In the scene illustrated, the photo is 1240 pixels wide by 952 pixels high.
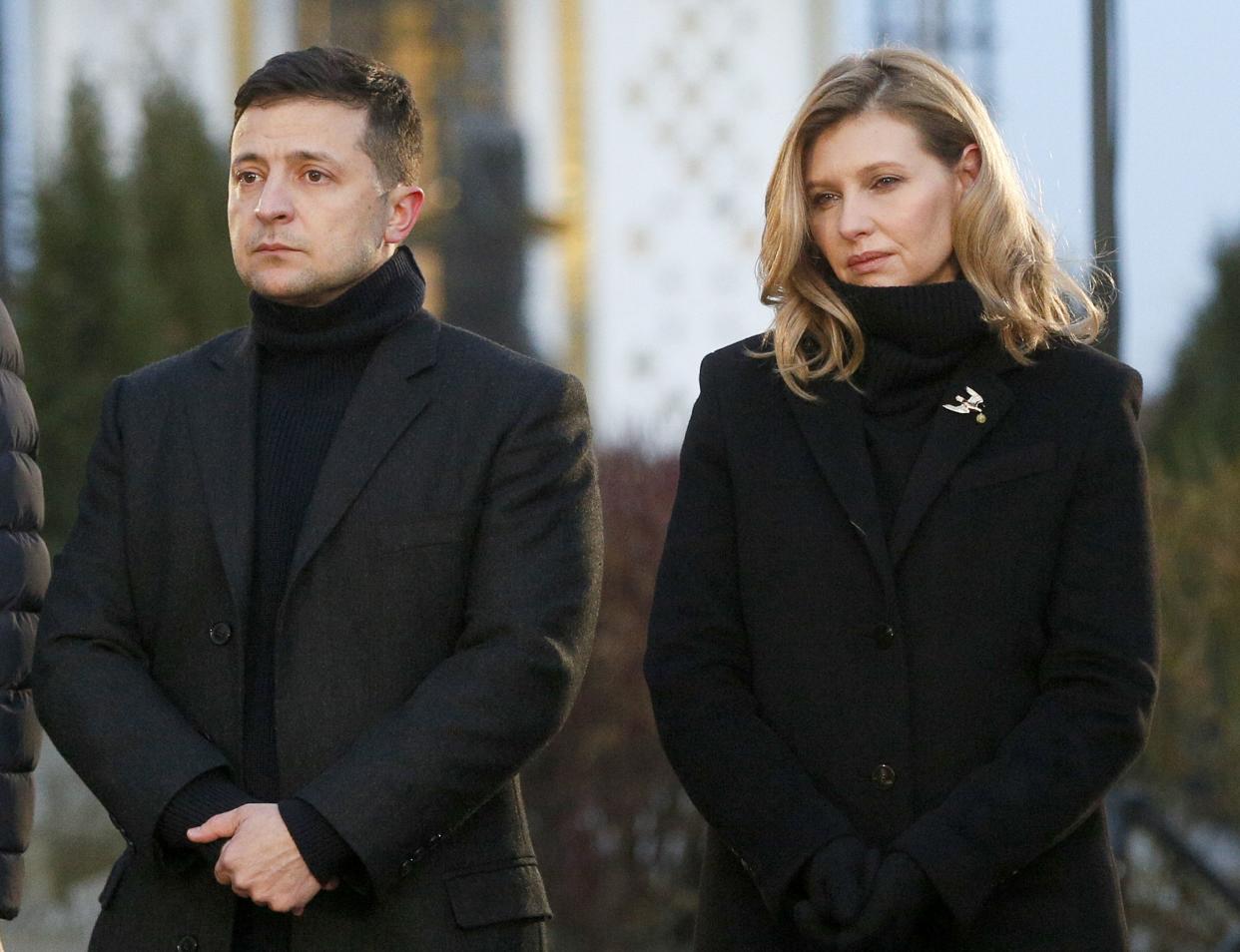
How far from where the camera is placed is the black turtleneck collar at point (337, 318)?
9.91ft

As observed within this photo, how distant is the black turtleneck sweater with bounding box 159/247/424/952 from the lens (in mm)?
2762

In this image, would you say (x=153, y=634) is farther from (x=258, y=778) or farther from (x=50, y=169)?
(x=50, y=169)

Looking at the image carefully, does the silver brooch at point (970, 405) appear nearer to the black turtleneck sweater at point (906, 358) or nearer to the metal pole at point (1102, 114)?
the black turtleneck sweater at point (906, 358)

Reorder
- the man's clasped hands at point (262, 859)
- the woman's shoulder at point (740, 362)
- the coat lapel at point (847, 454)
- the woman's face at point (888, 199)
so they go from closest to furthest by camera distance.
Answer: the man's clasped hands at point (262, 859)
the coat lapel at point (847, 454)
the woman's face at point (888, 199)
the woman's shoulder at point (740, 362)

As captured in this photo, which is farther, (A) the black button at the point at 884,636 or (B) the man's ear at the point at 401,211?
(B) the man's ear at the point at 401,211

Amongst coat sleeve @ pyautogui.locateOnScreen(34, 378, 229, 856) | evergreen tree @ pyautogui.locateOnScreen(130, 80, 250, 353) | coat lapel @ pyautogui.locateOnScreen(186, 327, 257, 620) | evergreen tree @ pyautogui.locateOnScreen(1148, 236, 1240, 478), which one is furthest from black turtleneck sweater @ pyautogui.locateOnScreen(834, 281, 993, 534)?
evergreen tree @ pyautogui.locateOnScreen(130, 80, 250, 353)

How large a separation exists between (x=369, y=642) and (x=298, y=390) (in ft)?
1.33

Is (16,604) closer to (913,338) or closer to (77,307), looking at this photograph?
(913,338)

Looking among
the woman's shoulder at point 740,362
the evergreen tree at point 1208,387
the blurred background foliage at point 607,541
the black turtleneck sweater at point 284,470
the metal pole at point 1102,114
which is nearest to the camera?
the black turtleneck sweater at point 284,470

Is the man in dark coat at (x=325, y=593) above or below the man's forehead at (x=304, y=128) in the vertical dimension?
below

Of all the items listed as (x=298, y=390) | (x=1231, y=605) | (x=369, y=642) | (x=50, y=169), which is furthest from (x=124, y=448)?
(x=50, y=169)

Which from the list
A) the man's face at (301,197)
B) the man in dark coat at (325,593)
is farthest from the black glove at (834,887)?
the man's face at (301,197)

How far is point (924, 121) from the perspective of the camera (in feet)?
9.78

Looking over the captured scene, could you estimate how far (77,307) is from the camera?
27.6ft
